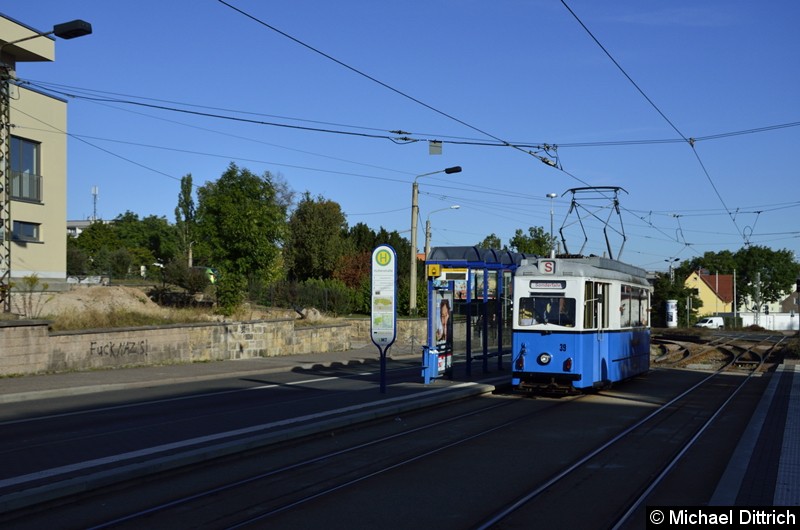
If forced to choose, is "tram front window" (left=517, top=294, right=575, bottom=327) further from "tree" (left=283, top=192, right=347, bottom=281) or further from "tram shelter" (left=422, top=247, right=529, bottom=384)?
"tree" (left=283, top=192, right=347, bottom=281)

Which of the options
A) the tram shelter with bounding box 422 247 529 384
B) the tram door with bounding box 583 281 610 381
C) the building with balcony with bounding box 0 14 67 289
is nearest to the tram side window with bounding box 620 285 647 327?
the tram door with bounding box 583 281 610 381

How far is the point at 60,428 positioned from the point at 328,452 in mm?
4864

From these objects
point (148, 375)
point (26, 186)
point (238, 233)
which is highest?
point (26, 186)

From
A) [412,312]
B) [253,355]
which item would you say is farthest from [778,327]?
[253,355]

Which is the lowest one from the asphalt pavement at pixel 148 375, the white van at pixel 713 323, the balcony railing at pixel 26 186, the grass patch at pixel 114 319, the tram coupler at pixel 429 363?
the white van at pixel 713 323

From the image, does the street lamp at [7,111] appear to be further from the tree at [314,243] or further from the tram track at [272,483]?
the tree at [314,243]

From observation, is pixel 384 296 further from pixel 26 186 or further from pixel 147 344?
pixel 26 186

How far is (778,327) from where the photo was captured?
99562 millimetres

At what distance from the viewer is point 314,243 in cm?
6394

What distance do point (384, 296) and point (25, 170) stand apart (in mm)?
22611

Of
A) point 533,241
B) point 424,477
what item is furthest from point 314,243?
point 424,477

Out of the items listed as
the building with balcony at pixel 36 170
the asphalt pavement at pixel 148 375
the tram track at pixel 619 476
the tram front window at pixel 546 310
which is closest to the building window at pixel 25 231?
the building with balcony at pixel 36 170

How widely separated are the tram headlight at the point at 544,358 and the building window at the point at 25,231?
79.5 feet

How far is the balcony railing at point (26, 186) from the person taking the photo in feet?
109
